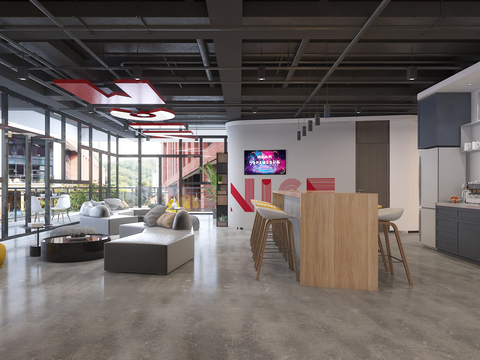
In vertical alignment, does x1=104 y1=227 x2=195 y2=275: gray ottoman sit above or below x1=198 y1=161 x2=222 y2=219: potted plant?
below

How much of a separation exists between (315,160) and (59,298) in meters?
6.77

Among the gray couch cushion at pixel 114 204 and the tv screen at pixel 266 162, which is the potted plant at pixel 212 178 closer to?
the tv screen at pixel 266 162

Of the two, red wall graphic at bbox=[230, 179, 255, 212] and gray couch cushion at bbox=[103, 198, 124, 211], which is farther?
gray couch cushion at bbox=[103, 198, 124, 211]

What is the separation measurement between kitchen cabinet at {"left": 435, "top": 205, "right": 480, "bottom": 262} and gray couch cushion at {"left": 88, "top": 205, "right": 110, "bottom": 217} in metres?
7.11

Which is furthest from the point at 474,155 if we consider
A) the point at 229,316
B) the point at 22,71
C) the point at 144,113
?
the point at 22,71

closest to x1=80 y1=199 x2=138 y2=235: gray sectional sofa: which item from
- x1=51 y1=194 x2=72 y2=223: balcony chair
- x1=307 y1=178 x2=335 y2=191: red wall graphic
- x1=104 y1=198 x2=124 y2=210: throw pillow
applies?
x1=51 y1=194 x2=72 y2=223: balcony chair

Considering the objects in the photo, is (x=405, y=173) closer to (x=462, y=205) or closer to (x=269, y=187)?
(x=462, y=205)

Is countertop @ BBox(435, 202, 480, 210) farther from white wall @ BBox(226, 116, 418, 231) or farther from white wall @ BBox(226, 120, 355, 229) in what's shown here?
white wall @ BBox(226, 120, 355, 229)

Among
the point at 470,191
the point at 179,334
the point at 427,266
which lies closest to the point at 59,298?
the point at 179,334

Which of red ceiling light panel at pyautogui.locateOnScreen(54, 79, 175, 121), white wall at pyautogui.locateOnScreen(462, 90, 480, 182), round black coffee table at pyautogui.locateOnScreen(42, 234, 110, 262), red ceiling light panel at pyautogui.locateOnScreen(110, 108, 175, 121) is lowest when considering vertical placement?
round black coffee table at pyautogui.locateOnScreen(42, 234, 110, 262)

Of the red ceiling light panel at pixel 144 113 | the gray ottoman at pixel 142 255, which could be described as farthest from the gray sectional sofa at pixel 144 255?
the red ceiling light panel at pixel 144 113

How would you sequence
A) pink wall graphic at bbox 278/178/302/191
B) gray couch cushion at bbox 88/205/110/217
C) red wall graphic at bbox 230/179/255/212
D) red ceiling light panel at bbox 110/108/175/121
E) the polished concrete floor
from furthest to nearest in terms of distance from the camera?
red wall graphic at bbox 230/179/255/212, pink wall graphic at bbox 278/178/302/191, gray couch cushion at bbox 88/205/110/217, red ceiling light panel at bbox 110/108/175/121, the polished concrete floor

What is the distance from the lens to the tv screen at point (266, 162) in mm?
8414

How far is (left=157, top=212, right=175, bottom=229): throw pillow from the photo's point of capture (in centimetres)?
544
